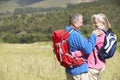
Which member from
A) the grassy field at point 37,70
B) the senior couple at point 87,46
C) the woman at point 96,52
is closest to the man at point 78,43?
the senior couple at point 87,46

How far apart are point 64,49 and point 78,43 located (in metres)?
0.19

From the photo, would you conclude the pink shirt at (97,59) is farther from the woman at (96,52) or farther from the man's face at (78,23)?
the man's face at (78,23)

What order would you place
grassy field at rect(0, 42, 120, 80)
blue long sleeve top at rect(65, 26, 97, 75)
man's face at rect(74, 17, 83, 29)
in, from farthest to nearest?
grassy field at rect(0, 42, 120, 80) → man's face at rect(74, 17, 83, 29) → blue long sleeve top at rect(65, 26, 97, 75)

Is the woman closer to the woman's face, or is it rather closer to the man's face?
the woman's face

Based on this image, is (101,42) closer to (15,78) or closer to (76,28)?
(76,28)

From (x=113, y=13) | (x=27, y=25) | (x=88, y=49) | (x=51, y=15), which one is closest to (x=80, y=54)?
(x=88, y=49)

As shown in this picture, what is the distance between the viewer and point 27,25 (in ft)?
534

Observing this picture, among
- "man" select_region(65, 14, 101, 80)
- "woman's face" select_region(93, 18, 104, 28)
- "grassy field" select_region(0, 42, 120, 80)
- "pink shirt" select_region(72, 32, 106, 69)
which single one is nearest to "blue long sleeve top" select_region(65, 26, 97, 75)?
"man" select_region(65, 14, 101, 80)

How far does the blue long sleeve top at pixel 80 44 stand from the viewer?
4457 mm

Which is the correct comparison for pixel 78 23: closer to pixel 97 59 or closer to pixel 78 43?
pixel 78 43

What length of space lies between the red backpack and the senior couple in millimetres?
55

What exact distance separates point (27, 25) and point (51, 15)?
17887mm

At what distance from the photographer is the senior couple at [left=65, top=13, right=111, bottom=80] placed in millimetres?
4488

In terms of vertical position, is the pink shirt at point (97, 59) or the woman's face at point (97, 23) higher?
the woman's face at point (97, 23)
